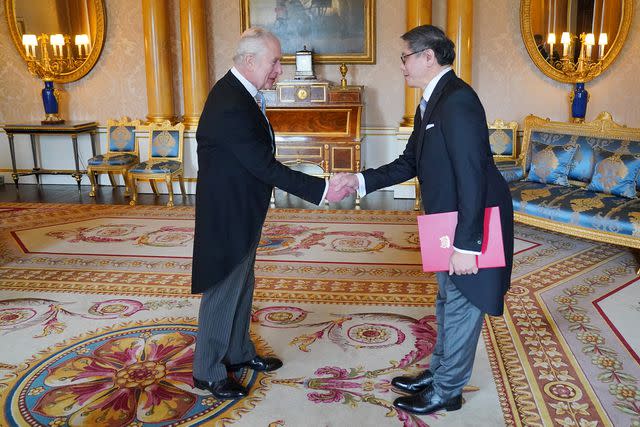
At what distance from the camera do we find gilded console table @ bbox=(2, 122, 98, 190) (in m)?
7.60

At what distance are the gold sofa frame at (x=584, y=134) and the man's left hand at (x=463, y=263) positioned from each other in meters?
2.64

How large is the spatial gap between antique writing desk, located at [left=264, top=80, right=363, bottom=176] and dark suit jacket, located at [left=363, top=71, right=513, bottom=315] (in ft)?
14.3

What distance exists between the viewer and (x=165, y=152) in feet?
24.1

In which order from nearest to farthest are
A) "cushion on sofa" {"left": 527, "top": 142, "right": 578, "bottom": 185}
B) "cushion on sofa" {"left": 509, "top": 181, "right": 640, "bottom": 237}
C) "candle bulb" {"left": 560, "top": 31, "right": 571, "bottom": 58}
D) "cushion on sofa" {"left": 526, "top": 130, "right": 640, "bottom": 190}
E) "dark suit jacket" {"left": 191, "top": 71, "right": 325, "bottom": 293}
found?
"dark suit jacket" {"left": 191, "top": 71, "right": 325, "bottom": 293} → "cushion on sofa" {"left": 509, "top": 181, "right": 640, "bottom": 237} → "cushion on sofa" {"left": 526, "top": 130, "right": 640, "bottom": 190} → "cushion on sofa" {"left": 527, "top": 142, "right": 578, "bottom": 185} → "candle bulb" {"left": 560, "top": 31, "right": 571, "bottom": 58}

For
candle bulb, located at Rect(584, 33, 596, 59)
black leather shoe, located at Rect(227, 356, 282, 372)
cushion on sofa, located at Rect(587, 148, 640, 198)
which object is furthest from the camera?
candle bulb, located at Rect(584, 33, 596, 59)

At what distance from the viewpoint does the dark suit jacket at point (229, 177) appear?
2461mm

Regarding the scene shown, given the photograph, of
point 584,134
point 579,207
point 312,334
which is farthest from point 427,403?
point 584,134

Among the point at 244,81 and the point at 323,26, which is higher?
the point at 323,26

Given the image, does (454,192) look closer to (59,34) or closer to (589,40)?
(589,40)

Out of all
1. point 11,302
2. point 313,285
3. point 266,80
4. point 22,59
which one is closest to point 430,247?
point 266,80

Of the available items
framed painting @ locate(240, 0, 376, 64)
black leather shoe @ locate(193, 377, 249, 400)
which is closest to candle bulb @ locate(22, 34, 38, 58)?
framed painting @ locate(240, 0, 376, 64)

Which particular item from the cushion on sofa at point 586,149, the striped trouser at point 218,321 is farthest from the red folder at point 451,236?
the cushion on sofa at point 586,149

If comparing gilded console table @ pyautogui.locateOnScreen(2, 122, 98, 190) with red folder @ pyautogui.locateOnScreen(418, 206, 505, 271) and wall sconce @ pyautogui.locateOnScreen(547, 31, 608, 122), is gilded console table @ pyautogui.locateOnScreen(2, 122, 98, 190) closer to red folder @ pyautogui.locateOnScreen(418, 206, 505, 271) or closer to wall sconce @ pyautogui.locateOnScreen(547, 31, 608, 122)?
wall sconce @ pyautogui.locateOnScreen(547, 31, 608, 122)

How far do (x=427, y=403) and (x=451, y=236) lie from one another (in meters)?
0.75
